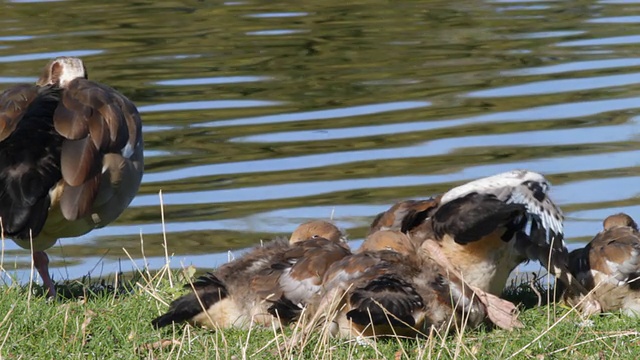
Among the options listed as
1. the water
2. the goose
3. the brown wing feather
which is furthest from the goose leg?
the water

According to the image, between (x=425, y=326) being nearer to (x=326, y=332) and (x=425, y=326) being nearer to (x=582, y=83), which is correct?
(x=326, y=332)

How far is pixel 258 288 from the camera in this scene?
7.53 metres

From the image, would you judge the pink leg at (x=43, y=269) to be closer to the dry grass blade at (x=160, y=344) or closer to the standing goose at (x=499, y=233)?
the dry grass blade at (x=160, y=344)

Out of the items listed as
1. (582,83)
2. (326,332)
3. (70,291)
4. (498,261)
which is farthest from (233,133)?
(326,332)

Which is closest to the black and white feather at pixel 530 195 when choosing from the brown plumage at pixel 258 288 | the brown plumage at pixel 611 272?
the brown plumage at pixel 611 272

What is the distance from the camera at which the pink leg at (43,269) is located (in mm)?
8362

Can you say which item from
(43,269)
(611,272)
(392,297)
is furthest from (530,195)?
(43,269)

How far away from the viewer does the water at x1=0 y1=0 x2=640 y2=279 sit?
12891 millimetres

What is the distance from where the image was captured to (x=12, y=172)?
8.05 m

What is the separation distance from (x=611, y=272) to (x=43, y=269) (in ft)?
11.8

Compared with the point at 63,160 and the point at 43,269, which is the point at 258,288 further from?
the point at 43,269

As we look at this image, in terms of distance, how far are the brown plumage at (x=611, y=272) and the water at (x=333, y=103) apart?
293cm

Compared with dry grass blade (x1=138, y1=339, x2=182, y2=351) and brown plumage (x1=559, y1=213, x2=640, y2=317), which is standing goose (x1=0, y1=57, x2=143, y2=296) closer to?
dry grass blade (x1=138, y1=339, x2=182, y2=351)

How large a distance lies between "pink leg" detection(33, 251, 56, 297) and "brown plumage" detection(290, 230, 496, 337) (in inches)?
80.5
